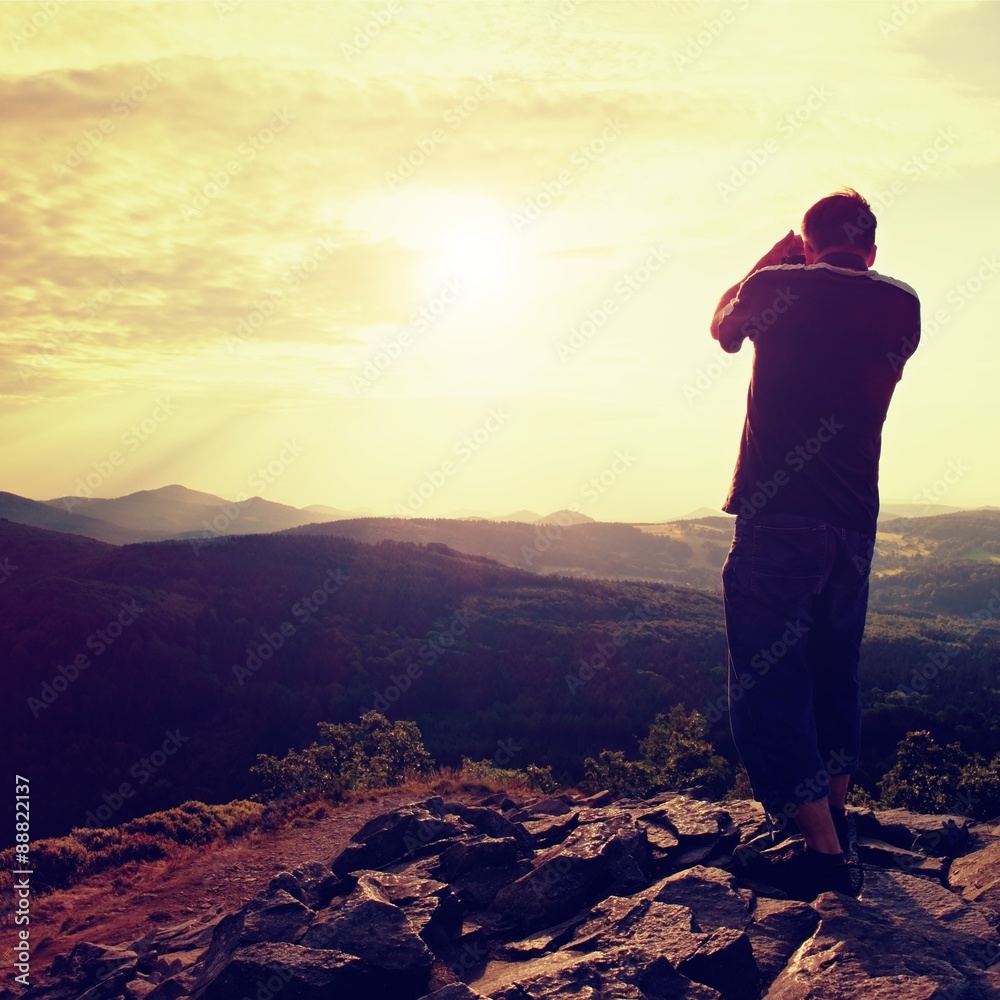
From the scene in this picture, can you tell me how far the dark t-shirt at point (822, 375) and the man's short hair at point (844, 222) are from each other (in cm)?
12

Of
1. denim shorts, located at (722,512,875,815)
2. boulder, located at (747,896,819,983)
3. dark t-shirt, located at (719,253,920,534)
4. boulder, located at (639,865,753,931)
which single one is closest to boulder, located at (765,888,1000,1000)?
boulder, located at (747,896,819,983)

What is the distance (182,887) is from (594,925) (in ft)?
25.2

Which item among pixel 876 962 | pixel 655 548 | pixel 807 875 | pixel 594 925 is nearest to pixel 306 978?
pixel 594 925

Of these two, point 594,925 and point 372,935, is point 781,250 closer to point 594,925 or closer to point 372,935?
point 594,925

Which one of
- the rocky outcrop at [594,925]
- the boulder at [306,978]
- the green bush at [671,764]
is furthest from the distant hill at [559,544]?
the boulder at [306,978]

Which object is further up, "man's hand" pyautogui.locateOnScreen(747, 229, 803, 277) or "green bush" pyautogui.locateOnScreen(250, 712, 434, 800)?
"man's hand" pyautogui.locateOnScreen(747, 229, 803, 277)

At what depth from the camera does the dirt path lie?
9445 mm

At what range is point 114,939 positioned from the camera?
9000mm

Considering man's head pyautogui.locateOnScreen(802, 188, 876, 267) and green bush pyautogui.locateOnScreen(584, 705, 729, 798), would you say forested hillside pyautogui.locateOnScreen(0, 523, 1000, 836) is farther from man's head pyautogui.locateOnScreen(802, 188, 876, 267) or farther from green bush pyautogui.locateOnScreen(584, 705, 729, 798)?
man's head pyautogui.locateOnScreen(802, 188, 876, 267)

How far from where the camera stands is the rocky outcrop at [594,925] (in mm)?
4289

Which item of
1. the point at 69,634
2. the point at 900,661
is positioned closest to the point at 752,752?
the point at 69,634

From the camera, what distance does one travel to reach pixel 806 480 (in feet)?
14.6

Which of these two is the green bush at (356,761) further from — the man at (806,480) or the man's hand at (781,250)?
the man's hand at (781,250)

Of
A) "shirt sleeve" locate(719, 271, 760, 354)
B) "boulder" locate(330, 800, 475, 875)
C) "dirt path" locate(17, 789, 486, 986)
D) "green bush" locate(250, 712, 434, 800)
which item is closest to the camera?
"shirt sleeve" locate(719, 271, 760, 354)
